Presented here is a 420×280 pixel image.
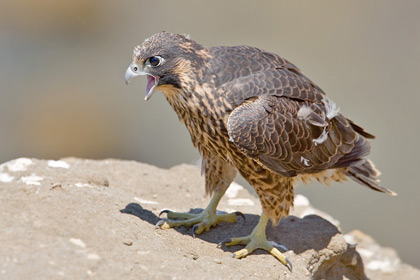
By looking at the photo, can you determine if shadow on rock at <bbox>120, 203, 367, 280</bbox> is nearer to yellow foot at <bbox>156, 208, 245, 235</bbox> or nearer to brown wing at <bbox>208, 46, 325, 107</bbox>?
yellow foot at <bbox>156, 208, 245, 235</bbox>

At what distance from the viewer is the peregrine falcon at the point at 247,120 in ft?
14.5

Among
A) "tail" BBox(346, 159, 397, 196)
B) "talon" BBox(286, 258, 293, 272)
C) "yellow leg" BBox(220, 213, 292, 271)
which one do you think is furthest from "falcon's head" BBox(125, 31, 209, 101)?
"tail" BBox(346, 159, 397, 196)

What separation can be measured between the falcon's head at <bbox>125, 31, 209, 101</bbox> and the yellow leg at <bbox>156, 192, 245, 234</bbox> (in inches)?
41.6

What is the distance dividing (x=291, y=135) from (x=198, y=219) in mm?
977

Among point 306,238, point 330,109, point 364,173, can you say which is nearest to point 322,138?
point 330,109

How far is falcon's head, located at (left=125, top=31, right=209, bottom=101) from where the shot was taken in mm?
4336

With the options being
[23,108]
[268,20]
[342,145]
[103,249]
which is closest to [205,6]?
[268,20]

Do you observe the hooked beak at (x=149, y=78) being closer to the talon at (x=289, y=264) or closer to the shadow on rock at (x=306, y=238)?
the shadow on rock at (x=306, y=238)

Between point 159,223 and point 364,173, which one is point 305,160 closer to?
point 364,173

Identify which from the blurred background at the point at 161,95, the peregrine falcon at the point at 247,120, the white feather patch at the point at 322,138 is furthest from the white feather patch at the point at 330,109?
the blurred background at the point at 161,95

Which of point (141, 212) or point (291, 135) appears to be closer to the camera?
point (291, 135)

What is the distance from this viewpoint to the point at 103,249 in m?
Result: 3.71

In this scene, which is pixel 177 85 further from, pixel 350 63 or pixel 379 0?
pixel 379 0

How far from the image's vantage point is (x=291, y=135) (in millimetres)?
4703
